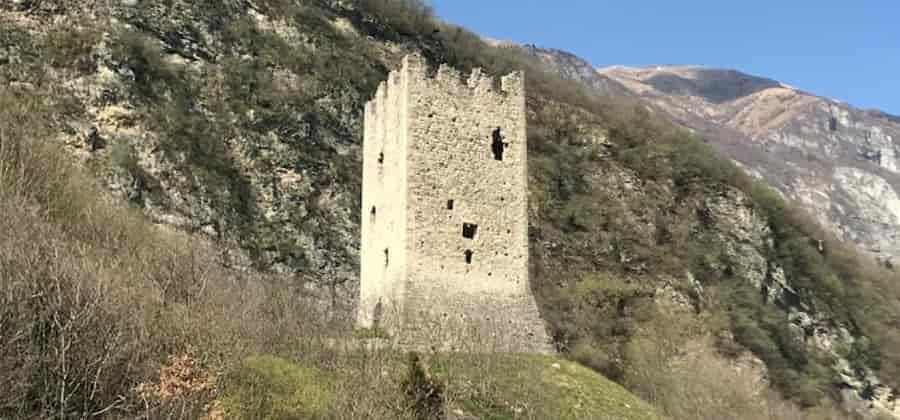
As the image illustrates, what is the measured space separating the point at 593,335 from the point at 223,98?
75.9ft

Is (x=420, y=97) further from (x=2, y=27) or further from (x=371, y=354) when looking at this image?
(x=2, y=27)

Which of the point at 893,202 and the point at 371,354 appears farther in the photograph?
the point at 893,202

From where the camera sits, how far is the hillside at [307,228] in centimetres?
1761

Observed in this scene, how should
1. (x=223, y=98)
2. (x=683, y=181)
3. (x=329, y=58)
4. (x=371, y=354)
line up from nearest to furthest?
(x=371, y=354) < (x=223, y=98) < (x=329, y=58) < (x=683, y=181)

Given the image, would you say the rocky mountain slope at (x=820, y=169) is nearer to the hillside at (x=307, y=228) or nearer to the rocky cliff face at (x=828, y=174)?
the rocky cliff face at (x=828, y=174)

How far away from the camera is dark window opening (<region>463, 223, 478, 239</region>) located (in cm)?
2380

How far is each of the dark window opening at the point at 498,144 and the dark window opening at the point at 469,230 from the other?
2.25 m

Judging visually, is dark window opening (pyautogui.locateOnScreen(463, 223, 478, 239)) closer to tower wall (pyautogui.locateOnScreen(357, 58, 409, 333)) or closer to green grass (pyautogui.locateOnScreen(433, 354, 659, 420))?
tower wall (pyautogui.locateOnScreen(357, 58, 409, 333))

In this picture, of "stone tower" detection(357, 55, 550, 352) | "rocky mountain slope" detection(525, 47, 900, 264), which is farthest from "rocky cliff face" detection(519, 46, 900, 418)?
"stone tower" detection(357, 55, 550, 352)

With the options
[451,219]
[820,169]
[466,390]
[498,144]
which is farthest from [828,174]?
[466,390]

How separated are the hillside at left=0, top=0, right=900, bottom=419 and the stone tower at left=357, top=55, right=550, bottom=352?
2.22 meters

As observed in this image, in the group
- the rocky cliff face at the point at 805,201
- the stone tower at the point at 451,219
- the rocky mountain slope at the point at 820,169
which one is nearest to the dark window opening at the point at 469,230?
the stone tower at the point at 451,219

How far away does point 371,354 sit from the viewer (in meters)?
20.5

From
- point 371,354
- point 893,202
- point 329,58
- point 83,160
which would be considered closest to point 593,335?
point 329,58
